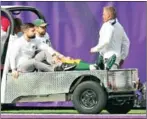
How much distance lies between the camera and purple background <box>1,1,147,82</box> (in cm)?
1317

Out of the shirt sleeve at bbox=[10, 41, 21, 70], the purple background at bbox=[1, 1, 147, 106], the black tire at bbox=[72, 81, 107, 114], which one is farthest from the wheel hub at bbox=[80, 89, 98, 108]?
the purple background at bbox=[1, 1, 147, 106]

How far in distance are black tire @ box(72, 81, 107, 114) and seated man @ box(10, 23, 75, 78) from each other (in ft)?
1.35

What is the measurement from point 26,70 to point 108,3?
2.21m

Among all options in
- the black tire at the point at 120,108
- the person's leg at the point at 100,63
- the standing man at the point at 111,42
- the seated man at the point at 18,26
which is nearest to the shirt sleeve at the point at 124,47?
the standing man at the point at 111,42

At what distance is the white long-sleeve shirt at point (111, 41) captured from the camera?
11773 mm

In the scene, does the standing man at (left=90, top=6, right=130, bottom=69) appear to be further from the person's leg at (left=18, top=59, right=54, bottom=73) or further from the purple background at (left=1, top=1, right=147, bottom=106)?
the purple background at (left=1, top=1, right=147, bottom=106)

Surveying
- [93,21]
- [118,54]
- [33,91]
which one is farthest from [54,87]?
[93,21]

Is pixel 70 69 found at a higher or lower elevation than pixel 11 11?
lower

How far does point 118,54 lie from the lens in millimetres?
11898

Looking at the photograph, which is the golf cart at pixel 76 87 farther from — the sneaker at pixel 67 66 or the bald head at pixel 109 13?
the bald head at pixel 109 13

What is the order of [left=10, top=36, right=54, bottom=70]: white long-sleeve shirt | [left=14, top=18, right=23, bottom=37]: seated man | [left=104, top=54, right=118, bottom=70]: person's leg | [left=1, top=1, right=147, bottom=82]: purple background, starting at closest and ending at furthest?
[left=104, top=54, right=118, bottom=70]: person's leg → [left=10, top=36, right=54, bottom=70]: white long-sleeve shirt → [left=14, top=18, right=23, bottom=37]: seated man → [left=1, top=1, right=147, bottom=82]: purple background

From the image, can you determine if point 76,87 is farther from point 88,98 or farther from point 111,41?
point 111,41

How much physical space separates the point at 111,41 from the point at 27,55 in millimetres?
1230

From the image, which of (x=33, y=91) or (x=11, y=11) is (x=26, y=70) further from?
(x=11, y=11)
